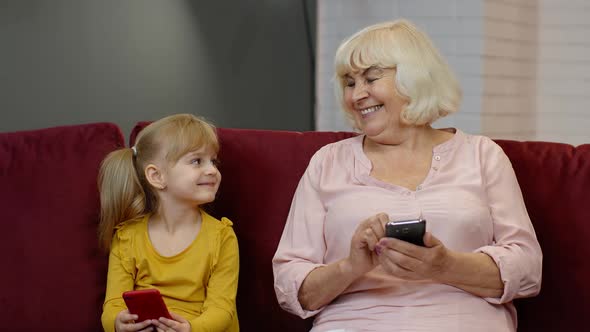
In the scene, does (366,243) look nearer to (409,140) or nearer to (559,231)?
(409,140)

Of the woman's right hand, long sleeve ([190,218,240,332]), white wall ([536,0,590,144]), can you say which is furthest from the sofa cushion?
white wall ([536,0,590,144])

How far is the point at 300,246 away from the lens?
2078 mm

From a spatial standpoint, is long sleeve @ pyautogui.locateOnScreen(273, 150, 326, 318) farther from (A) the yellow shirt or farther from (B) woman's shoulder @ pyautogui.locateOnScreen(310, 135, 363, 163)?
(A) the yellow shirt

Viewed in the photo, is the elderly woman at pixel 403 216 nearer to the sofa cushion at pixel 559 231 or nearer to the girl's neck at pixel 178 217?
the sofa cushion at pixel 559 231

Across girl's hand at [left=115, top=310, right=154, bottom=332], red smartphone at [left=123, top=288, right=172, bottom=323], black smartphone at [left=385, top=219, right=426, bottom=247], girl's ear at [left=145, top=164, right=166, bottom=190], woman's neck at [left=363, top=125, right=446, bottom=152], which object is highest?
woman's neck at [left=363, top=125, right=446, bottom=152]

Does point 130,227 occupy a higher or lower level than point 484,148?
lower

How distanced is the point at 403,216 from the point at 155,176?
0.64m

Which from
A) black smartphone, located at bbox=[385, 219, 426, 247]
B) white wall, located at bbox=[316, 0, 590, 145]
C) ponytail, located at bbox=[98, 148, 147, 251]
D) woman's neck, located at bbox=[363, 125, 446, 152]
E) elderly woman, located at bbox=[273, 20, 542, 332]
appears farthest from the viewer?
white wall, located at bbox=[316, 0, 590, 145]

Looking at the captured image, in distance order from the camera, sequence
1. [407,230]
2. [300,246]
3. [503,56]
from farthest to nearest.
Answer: [503,56] < [300,246] < [407,230]

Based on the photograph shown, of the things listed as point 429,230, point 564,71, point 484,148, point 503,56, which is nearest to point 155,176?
point 429,230

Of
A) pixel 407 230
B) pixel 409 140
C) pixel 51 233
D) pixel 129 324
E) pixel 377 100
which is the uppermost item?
pixel 377 100

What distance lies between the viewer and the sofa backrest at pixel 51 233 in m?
2.28

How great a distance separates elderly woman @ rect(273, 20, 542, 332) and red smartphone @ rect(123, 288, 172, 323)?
0.27m

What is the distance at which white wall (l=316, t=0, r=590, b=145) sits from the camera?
3598 millimetres
